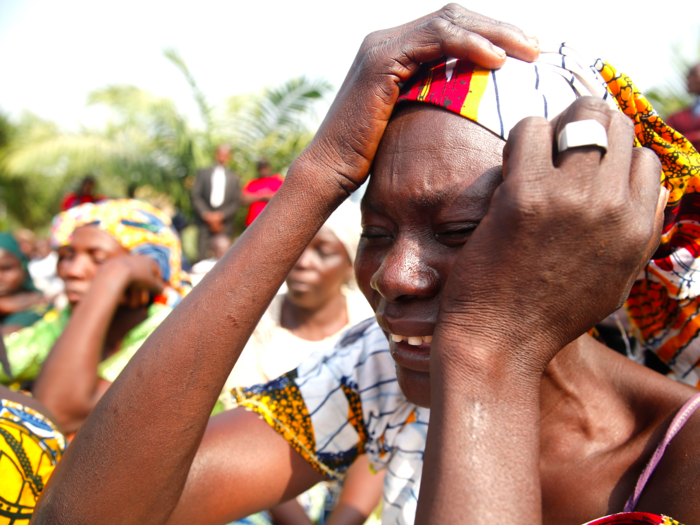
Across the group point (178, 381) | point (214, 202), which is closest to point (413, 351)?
point (178, 381)

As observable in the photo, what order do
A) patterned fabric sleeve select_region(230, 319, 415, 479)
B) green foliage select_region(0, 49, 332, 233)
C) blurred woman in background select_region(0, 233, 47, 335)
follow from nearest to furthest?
1. patterned fabric sleeve select_region(230, 319, 415, 479)
2. blurred woman in background select_region(0, 233, 47, 335)
3. green foliage select_region(0, 49, 332, 233)

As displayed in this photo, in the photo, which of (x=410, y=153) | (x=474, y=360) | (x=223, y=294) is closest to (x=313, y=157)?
(x=410, y=153)

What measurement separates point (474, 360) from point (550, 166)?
372 millimetres

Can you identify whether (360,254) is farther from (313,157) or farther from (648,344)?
(648,344)

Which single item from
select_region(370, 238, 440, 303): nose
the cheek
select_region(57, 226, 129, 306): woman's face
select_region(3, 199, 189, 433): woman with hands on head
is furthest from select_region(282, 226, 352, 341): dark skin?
select_region(370, 238, 440, 303): nose

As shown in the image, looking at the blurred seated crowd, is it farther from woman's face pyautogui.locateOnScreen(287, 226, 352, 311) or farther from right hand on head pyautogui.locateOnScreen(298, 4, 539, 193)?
right hand on head pyautogui.locateOnScreen(298, 4, 539, 193)

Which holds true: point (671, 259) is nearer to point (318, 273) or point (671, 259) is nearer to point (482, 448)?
point (482, 448)

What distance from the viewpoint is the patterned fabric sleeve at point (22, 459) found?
54.6 inches

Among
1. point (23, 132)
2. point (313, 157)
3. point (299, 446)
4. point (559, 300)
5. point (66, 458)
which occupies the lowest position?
point (23, 132)

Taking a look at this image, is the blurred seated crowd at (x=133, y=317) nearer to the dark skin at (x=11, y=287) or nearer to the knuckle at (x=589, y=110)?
the dark skin at (x=11, y=287)

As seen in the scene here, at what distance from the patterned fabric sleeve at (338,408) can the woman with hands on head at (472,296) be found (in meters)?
0.14

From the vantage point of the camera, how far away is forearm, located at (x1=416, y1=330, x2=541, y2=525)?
0.87 meters

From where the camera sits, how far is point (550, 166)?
0.91 m

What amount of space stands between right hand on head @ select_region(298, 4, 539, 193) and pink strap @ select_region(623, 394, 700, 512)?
36.1 inches
